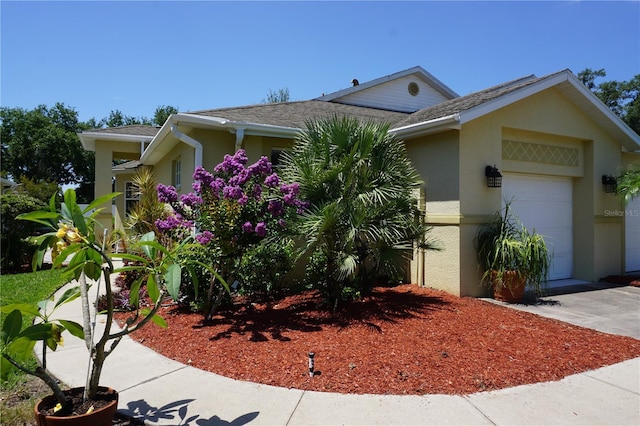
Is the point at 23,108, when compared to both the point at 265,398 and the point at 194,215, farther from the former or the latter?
the point at 265,398

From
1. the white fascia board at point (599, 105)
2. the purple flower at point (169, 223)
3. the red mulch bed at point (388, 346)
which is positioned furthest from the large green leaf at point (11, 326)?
the white fascia board at point (599, 105)

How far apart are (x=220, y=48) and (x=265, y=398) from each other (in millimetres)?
7714

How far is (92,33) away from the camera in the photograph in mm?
7598

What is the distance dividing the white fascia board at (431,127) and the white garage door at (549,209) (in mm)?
2130

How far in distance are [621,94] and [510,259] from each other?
128ft

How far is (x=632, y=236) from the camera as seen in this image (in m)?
11.1

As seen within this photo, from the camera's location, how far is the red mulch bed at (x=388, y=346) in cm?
404

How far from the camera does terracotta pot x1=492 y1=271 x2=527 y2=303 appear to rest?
23.5ft

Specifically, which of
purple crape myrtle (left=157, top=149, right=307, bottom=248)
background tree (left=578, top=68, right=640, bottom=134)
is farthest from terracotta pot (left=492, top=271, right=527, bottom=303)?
background tree (left=578, top=68, right=640, bottom=134)

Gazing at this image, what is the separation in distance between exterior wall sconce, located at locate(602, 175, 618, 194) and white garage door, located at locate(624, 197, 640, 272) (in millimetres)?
1588

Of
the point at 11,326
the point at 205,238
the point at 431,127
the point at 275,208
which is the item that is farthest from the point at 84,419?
the point at 431,127

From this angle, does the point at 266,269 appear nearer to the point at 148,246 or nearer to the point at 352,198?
the point at 352,198

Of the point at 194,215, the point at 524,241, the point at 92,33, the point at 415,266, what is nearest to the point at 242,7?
the point at 92,33

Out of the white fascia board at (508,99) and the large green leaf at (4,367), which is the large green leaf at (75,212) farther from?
the white fascia board at (508,99)
